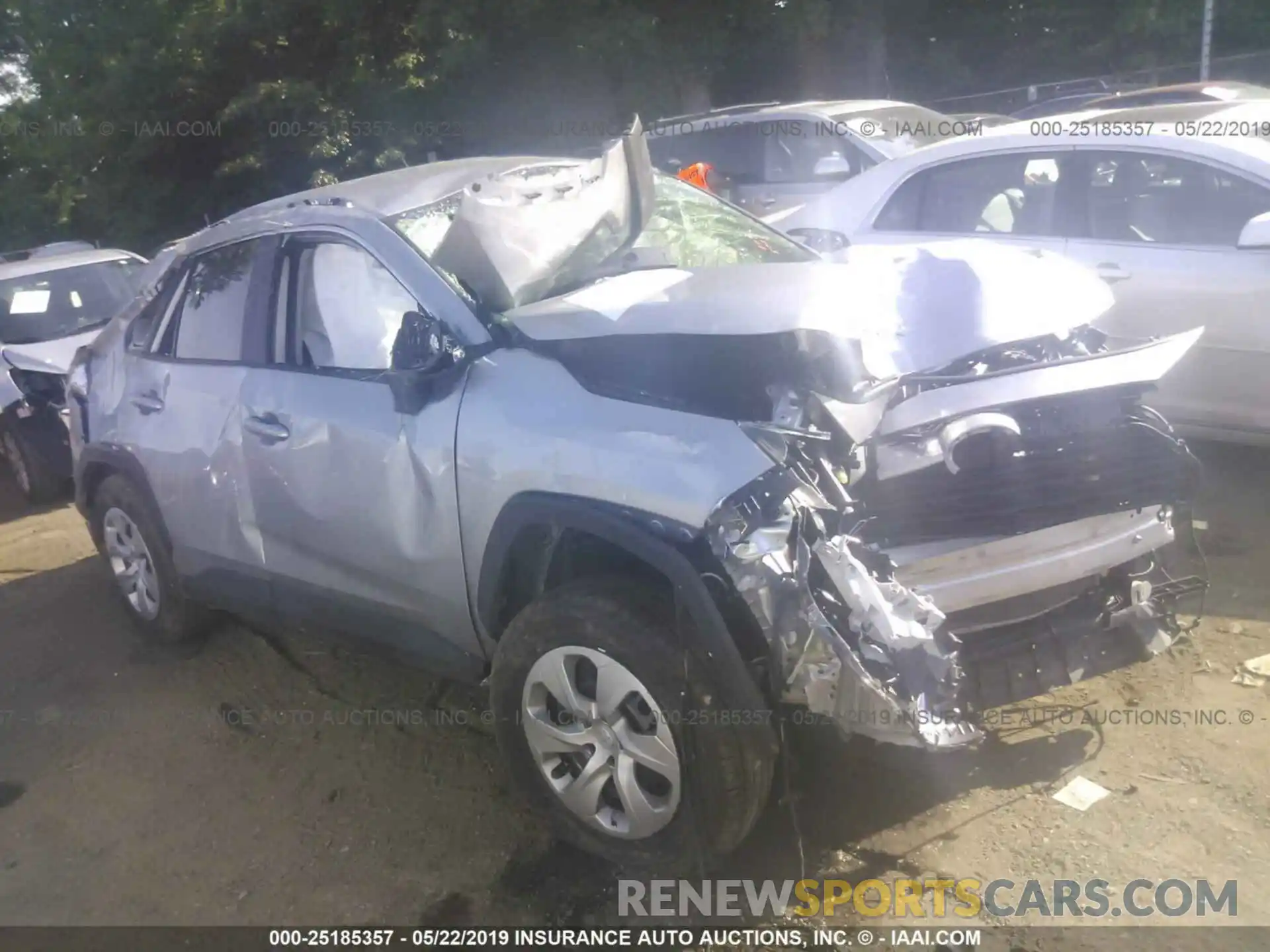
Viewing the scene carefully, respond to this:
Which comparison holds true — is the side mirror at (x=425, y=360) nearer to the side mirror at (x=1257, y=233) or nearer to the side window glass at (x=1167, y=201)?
the side mirror at (x=1257, y=233)

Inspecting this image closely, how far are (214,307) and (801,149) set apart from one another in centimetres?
640

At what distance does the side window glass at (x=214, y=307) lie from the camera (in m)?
4.10

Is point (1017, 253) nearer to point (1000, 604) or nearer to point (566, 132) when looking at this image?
point (1000, 604)

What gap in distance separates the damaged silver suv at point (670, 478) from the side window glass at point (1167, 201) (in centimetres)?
161

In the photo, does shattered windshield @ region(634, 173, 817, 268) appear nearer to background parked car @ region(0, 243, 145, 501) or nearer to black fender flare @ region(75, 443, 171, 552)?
black fender flare @ region(75, 443, 171, 552)

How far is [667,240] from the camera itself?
413 centimetres

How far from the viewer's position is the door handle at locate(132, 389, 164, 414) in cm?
440

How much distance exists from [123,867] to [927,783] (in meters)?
2.51

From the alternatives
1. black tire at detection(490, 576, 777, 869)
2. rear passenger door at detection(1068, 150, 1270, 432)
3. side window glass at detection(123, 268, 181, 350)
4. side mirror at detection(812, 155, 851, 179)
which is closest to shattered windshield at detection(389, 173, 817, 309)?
black tire at detection(490, 576, 777, 869)

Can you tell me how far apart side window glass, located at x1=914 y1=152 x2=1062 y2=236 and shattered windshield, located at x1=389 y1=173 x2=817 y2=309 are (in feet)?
5.21

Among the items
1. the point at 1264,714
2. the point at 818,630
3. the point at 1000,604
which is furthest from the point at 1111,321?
the point at 818,630

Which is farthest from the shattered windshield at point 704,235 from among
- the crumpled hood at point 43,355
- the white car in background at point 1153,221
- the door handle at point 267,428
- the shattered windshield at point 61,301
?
the shattered windshield at point 61,301

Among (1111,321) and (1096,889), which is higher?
(1111,321)

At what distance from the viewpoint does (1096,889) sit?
287 cm
